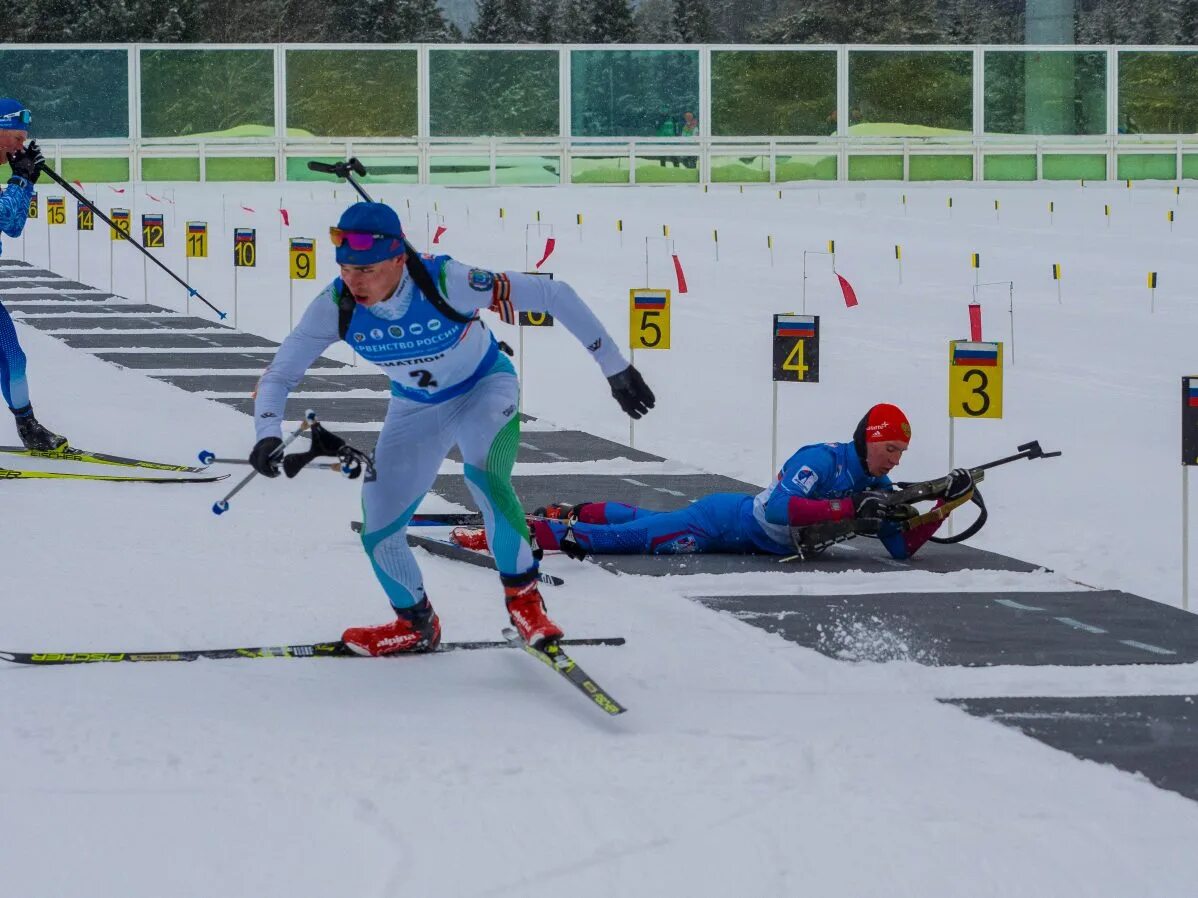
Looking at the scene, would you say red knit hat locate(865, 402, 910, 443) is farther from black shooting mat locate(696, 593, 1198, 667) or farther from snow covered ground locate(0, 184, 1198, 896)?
black shooting mat locate(696, 593, 1198, 667)

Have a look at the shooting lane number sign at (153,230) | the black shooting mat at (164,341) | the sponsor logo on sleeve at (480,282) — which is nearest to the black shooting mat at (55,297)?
the shooting lane number sign at (153,230)

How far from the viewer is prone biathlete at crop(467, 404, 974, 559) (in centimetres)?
895

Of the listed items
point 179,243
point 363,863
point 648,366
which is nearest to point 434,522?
point 363,863

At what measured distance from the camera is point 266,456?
6.48 metres

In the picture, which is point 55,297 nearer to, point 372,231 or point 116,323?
point 116,323

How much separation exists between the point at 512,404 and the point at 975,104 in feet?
119

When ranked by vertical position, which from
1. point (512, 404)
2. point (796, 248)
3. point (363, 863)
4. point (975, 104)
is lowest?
point (363, 863)

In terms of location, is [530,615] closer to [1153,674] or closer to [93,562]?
[1153,674]

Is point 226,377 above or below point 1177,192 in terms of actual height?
below

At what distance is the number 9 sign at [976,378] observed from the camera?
10.0 meters

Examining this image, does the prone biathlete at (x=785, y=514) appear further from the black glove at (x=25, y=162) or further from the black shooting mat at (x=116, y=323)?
the black shooting mat at (x=116, y=323)

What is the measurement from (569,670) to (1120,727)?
1848 millimetres

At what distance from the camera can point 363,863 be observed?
192 inches

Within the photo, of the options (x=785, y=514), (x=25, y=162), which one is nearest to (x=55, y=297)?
(x=25, y=162)
